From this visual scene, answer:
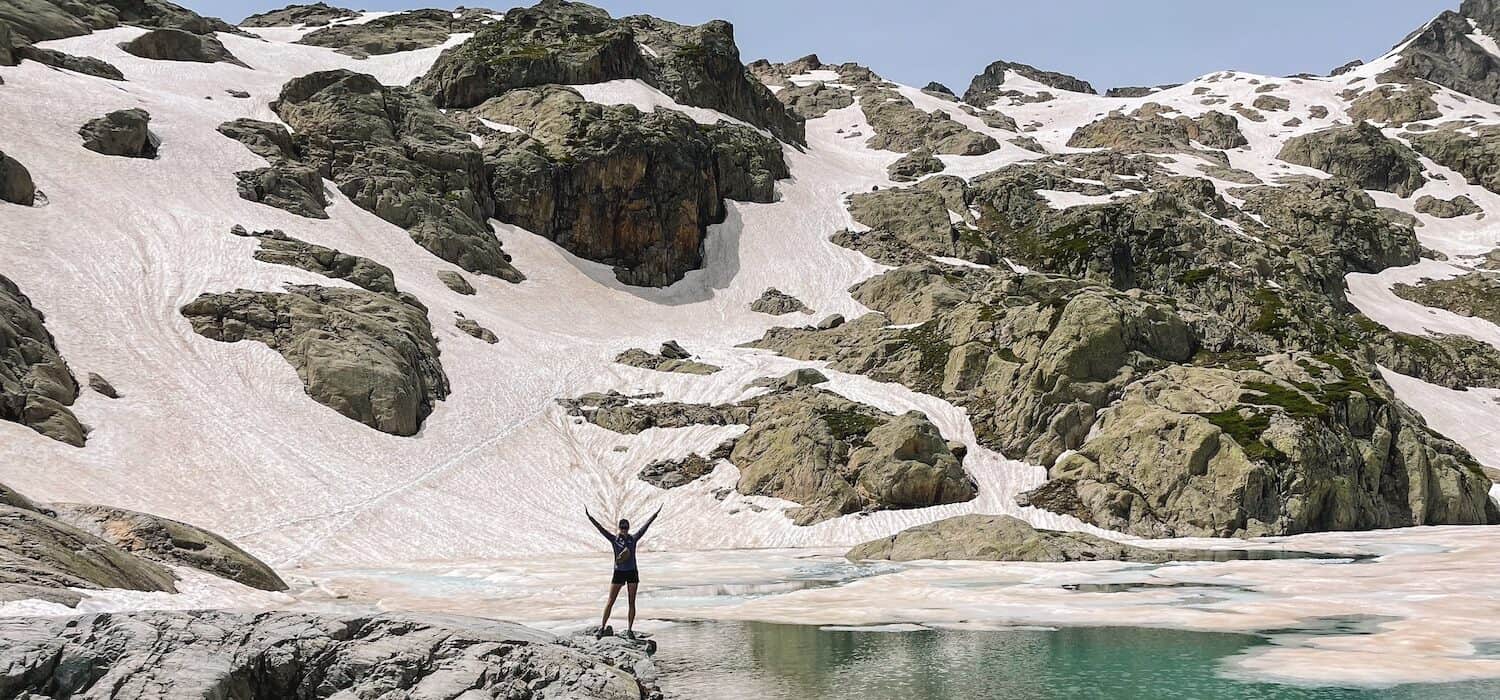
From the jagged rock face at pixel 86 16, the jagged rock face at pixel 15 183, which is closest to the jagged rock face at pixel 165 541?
the jagged rock face at pixel 15 183

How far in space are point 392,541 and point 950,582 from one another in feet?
99.7

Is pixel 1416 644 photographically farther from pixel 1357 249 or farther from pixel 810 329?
pixel 1357 249

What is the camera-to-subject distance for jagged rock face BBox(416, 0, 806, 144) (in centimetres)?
14600

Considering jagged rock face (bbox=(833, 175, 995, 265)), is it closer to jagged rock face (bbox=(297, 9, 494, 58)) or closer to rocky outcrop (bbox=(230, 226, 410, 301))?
rocky outcrop (bbox=(230, 226, 410, 301))

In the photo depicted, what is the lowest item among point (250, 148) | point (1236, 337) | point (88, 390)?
point (88, 390)

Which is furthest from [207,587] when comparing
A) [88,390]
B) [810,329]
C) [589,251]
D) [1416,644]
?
[589,251]

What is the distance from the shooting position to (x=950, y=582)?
35844 millimetres

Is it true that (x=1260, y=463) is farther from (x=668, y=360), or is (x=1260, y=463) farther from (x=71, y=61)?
(x=71, y=61)

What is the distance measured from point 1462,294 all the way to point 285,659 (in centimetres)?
19968

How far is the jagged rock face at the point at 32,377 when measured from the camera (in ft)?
155

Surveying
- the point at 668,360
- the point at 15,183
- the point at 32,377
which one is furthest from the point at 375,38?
the point at 32,377

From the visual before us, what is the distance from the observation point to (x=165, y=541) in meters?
29.0

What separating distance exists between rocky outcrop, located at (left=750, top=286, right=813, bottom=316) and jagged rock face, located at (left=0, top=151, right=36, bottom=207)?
75318mm

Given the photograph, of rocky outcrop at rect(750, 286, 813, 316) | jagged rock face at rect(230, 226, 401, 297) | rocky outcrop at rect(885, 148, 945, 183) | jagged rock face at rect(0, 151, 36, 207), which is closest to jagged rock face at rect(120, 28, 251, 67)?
jagged rock face at rect(230, 226, 401, 297)
